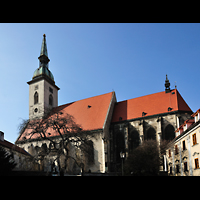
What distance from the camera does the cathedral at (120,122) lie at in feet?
95.9

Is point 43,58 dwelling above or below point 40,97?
above

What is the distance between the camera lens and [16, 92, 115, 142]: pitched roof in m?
32.5

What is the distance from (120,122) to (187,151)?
616 inches

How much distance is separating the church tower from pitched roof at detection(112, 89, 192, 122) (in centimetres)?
1388

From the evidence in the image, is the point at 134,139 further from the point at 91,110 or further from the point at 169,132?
the point at 91,110

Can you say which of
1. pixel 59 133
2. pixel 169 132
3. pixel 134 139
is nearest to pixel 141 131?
pixel 134 139

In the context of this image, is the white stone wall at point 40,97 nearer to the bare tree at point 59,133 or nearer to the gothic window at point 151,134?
the bare tree at point 59,133

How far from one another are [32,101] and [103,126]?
18267 mm

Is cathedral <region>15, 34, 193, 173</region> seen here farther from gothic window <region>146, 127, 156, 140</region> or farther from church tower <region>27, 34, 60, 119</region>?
church tower <region>27, 34, 60, 119</region>

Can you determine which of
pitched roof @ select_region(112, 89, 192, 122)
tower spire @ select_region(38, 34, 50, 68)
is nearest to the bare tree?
pitched roof @ select_region(112, 89, 192, 122)

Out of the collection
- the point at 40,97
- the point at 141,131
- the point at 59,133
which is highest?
the point at 40,97

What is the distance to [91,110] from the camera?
117 ft

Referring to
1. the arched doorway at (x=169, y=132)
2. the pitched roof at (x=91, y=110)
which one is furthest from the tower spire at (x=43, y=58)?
the arched doorway at (x=169, y=132)
